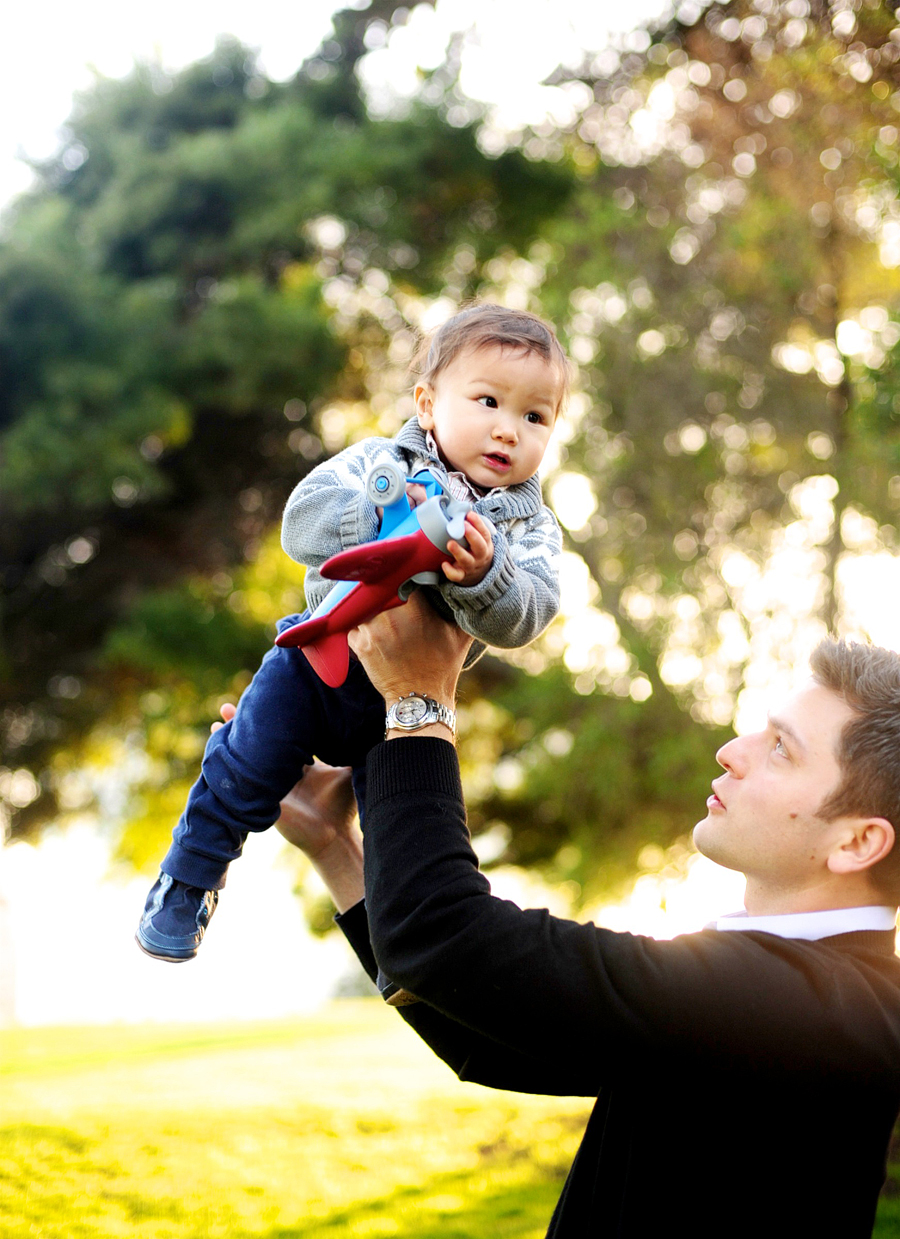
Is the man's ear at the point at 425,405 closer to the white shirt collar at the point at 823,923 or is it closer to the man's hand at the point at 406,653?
the man's hand at the point at 406,653

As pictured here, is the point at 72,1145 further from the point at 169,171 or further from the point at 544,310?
the point at 169,171

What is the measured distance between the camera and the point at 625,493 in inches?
247

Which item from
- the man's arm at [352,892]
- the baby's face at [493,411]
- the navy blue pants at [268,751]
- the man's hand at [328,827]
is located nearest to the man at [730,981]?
the man's arm at [352,892]

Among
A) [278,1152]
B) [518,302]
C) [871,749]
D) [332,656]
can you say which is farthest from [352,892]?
[518,302]

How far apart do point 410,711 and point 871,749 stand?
552 mm

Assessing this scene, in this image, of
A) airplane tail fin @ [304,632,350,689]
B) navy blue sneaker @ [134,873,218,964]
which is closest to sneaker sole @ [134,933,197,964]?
navy blue sneaker @ [134,873,218,964]

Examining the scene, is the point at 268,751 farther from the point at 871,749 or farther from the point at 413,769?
the point at 871,749

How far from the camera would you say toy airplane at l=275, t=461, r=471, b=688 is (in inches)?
53.9

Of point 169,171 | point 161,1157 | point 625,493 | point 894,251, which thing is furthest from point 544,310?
point 161,1157

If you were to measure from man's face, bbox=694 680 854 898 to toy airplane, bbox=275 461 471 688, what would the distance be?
1.46 feet

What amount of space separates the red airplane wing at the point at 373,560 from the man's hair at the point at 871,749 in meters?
0.54

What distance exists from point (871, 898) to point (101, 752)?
801 cm

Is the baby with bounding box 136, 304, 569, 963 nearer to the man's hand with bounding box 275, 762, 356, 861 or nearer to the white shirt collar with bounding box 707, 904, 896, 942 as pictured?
the man's hand with bounding box 275, 762, 356, 861

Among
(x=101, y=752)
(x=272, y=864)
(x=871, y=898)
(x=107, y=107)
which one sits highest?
(x=107, y=107)
